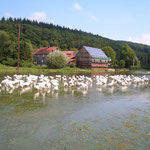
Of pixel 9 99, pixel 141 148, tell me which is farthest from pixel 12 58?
pixel 141 148

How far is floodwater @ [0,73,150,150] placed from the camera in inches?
192

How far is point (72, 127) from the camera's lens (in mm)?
6062

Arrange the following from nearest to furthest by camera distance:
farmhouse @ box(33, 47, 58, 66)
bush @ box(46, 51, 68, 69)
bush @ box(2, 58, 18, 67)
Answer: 1. bush @ box(46, 51, 68, 69)
2. bush @ box(2, 58, 18, 67)
3. farmhouse @ box(33, 47, 58, 66)

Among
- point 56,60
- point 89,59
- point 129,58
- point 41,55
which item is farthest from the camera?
point 129,58

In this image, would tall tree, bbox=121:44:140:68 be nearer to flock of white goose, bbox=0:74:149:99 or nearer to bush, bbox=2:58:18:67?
bush, bbox=2:58:18:67

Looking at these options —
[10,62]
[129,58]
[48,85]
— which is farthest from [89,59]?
[48,85]

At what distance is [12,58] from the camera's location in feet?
171

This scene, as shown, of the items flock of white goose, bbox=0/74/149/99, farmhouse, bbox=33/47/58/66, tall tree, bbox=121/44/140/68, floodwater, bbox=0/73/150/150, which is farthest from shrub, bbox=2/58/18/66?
tall tree, bbox=121/44/140/68

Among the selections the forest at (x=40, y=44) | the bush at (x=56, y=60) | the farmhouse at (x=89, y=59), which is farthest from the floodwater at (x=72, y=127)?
the farmhouse at (x=89, y=59)

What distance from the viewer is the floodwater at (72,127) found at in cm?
487

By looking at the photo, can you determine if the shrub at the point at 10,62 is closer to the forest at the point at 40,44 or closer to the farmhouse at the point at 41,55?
the forest at the point at 40,44

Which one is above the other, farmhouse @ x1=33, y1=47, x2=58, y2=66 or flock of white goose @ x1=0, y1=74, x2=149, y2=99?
farmhouse @ x1=33, y1=47, x2=58, y2=66

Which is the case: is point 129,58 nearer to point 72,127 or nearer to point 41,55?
point 41,55

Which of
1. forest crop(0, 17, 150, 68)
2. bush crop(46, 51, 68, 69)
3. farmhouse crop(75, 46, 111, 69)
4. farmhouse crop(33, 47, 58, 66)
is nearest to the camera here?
bush crop(46, 51, 68, 69)
